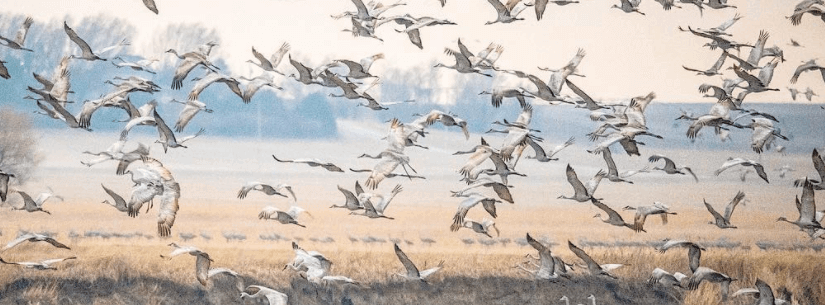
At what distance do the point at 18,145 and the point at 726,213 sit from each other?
854 cm

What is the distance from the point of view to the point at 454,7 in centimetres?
1631

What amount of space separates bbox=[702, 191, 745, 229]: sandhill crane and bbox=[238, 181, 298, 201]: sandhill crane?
4874 millimetres

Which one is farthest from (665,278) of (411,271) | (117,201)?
(117,201)

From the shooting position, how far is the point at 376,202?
14836 mm

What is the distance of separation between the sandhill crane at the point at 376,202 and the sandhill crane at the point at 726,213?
3.67 metres

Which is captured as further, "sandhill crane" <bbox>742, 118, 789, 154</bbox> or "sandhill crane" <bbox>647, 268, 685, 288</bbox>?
"sandhill crane" <bbox>647, 268, 685, 288</bbox>

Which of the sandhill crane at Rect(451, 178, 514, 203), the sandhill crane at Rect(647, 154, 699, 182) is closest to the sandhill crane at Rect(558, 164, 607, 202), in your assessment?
the sandhill crane at Rect(451, 178, 514, 203)

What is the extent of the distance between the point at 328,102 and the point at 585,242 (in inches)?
143

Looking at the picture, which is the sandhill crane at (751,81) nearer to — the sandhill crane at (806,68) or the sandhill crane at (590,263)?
the sandhill crane at (806,68)

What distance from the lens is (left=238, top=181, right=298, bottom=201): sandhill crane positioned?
14.4 meters

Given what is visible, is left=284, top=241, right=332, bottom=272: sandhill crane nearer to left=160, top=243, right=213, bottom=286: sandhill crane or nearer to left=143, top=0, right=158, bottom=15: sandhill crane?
left=160, top=243, right=213, bottom=286: sandhill crane

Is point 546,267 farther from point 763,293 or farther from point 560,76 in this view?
point 763,293

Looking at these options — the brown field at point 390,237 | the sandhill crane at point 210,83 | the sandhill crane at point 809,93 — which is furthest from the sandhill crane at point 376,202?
the sandhill crane at point 809,93

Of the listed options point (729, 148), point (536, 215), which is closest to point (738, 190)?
point (729, 148)
